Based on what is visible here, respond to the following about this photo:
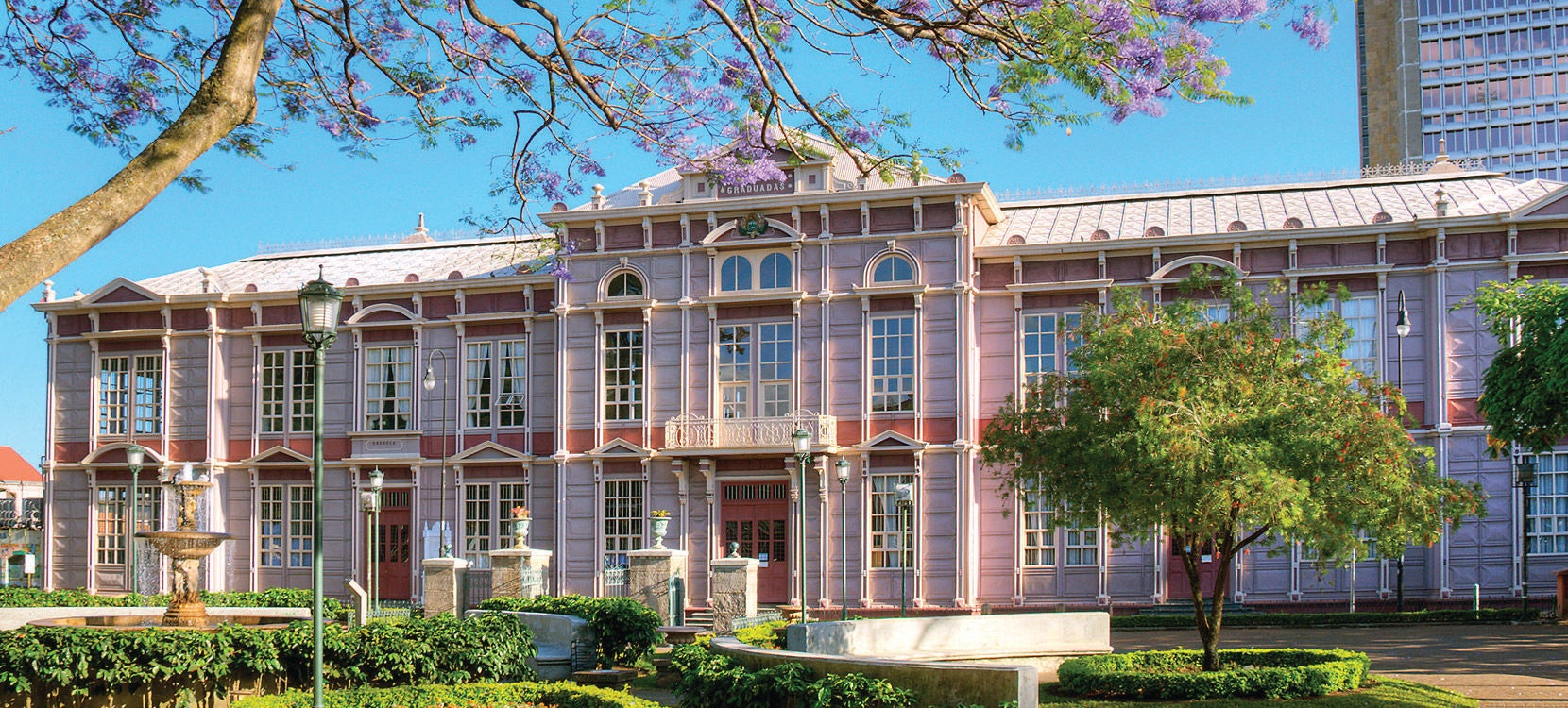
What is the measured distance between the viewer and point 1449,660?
2048 centimetres

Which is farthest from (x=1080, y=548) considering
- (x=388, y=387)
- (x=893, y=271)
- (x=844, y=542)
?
(x=388, y=387)

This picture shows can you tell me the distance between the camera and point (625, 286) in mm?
34688

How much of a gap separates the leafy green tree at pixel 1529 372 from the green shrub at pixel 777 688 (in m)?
16.2

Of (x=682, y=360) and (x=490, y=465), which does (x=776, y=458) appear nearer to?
(x=682, y=360)

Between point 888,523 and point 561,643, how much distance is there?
1268 cm

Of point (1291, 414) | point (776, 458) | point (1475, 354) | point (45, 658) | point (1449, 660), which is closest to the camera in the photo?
point (45, 658)

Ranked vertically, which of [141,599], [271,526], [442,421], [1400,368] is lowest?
[141,599]

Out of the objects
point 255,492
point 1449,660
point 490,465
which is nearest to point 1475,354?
point 1449,660

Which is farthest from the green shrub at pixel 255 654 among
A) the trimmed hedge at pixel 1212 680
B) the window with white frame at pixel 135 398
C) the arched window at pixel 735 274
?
the window with white frame at pixel 135 398

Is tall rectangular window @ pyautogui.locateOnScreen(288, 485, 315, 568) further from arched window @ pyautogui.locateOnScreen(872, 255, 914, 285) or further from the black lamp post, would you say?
the black lamp post

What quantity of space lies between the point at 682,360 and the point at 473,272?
626cm

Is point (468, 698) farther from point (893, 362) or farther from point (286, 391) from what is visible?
point (286, 391)

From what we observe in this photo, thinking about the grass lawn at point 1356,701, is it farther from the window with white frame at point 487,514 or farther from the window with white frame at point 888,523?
the window with white frame at point 487,514

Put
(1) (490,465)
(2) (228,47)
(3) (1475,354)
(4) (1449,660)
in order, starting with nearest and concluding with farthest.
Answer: (2) (228,47) < (4) (1449,660) < (3) (1475,354) < (1) (490,465)
